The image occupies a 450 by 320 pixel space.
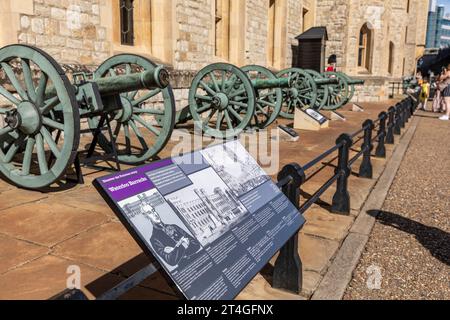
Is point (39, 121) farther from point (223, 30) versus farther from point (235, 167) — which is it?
point (223, 30)

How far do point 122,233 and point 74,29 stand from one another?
508 cm

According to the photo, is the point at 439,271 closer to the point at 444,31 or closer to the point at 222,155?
the point at 222,155

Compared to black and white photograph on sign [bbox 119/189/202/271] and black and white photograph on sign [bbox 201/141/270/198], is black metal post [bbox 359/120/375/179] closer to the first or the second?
black and white photograph on sign [bbox 201/141/270/198]

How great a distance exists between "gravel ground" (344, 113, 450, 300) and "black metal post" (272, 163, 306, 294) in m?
0.32

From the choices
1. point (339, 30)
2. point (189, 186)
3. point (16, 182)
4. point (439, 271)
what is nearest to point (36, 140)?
point (16, 182)

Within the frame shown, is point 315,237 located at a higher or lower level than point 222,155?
lower

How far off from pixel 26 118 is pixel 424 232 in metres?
3.69

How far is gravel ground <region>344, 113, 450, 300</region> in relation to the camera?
264 cm

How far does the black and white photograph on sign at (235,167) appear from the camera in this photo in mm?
2152

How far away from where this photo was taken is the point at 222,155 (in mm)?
2281

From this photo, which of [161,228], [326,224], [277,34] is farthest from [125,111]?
[277,34]

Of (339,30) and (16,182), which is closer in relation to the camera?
(16,182)

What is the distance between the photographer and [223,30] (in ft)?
42.2

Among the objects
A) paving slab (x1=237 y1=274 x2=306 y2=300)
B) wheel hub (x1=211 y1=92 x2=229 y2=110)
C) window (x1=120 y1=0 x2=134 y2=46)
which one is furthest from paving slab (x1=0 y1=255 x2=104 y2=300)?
window (x1=120 y1=0 x2=134 y2=46)
